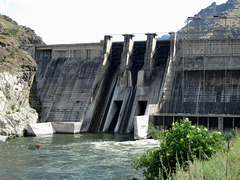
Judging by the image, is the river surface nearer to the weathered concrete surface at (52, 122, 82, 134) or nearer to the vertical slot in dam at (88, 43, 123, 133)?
the weathered concrete surface at (52, 122, 82, 134)

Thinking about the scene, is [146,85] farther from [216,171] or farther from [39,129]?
[216,171]

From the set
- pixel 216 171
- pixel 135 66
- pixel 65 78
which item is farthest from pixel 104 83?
pixel 216 171

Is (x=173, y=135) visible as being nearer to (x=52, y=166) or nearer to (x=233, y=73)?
(x=52, y=166)

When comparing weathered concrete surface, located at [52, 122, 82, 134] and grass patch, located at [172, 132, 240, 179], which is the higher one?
grass patch, located at [172, 132, 240, 179]

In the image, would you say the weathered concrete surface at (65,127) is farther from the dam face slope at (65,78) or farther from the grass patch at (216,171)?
the grass patch at (216,171)

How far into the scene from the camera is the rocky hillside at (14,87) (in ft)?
95.9

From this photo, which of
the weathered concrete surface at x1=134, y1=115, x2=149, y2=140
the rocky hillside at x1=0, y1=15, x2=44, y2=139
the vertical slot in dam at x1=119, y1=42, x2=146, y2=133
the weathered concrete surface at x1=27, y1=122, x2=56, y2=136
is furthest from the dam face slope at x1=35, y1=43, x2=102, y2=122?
the weathered concrete surface at x1=134, y1=115, x2=149, y2=140

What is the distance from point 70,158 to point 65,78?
2090cm

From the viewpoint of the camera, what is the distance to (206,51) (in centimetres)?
3541

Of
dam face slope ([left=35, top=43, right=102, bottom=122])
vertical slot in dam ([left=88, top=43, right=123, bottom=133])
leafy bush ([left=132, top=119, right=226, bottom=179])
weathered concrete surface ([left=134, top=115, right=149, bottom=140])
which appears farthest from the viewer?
dam face slope ([left=35, top=43, right=102, bottom=122])

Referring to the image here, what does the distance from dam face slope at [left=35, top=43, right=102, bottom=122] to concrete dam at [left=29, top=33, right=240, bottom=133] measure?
0.38 feet

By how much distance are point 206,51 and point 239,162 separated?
2816 cm

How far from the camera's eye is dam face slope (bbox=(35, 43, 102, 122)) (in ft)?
118

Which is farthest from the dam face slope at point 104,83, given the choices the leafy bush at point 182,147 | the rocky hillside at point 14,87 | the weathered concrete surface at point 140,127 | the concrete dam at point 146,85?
the leafy bush at point 182,147
